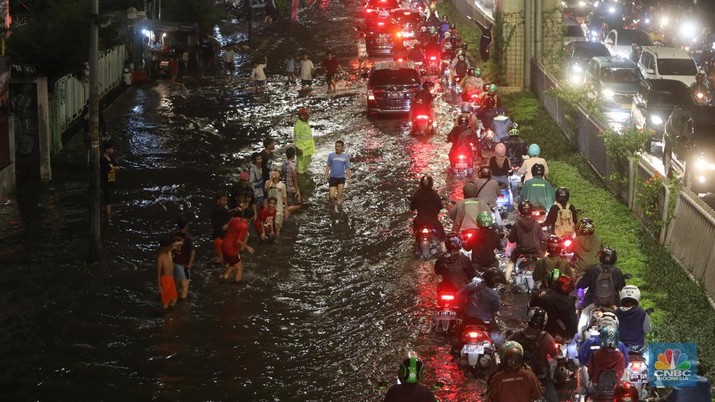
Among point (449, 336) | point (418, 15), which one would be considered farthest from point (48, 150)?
point (418, 15)

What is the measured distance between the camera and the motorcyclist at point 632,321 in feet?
43.8

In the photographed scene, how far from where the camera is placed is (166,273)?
17469mm

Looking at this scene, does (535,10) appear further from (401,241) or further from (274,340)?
(274,340)

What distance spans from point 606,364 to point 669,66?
2695 cm

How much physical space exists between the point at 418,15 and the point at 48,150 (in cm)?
2939

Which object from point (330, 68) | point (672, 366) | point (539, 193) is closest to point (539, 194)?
point (539, 193)

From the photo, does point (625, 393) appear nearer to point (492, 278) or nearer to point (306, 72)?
point (492, 278)

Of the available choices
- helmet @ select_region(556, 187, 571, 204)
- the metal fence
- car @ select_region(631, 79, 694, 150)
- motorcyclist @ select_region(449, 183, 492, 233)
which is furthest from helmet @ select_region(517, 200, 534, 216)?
the metal fence

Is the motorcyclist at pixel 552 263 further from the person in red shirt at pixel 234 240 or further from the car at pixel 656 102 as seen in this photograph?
the car at pixel 656 102

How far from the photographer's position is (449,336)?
1616cm

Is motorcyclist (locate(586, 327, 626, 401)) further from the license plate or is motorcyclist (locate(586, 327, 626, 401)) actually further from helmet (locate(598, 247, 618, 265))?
helmet (locate(598, 247, 618, 265))

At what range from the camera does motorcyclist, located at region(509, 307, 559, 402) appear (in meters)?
12.7

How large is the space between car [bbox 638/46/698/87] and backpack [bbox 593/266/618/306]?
911 inches

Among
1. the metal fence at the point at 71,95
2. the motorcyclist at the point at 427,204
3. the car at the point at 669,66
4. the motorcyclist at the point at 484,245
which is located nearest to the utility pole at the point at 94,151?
the motorcyclist at the point at 427,204
